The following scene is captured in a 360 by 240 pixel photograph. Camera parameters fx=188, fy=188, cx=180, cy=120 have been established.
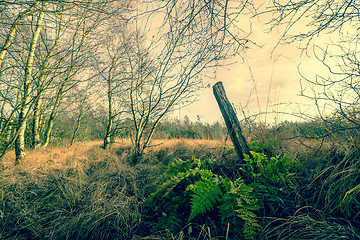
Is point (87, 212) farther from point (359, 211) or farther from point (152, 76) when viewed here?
point (152, 76)

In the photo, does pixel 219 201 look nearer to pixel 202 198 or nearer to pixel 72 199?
pixel 202 198

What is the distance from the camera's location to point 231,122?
319 centimetres

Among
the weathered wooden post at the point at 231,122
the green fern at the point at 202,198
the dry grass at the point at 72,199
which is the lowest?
the dry grass at the point at 72,199

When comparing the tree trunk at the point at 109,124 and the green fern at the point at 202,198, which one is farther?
the tree trunk at the point at 109,124

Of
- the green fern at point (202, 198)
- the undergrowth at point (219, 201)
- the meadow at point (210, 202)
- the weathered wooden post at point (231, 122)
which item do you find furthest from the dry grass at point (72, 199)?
the weathered wooden post at point (231, 122)

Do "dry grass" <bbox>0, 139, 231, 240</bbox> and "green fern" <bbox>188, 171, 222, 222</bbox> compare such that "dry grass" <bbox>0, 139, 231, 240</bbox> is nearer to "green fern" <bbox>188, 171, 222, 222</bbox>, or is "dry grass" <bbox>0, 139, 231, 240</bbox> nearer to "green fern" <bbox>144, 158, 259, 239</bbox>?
"green fern" <bbox>144, 158, 259, 239</bbox>

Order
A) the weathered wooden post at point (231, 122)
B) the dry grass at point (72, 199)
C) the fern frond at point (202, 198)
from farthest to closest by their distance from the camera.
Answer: the weathered wooden post at point (231, 122), the dry grass at point (72, 199), the fern frond at point (202, 198)

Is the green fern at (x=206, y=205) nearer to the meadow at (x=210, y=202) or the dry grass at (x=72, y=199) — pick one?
the meadow at (x=210, y=202)

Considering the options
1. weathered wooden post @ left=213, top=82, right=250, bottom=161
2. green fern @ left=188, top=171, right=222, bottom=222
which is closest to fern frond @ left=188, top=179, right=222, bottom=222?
green fern @ left=188, top=171, right=222, bottom=222

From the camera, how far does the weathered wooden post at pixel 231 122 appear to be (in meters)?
3.04

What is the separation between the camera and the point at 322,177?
95.9 inches

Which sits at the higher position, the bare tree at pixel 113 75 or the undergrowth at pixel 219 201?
the bare tree at pixel 113 75

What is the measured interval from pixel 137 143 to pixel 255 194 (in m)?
3.51

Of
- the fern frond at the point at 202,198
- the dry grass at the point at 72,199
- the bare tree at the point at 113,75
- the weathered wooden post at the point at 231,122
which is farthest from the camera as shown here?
the bare tree at the point at 113,75
